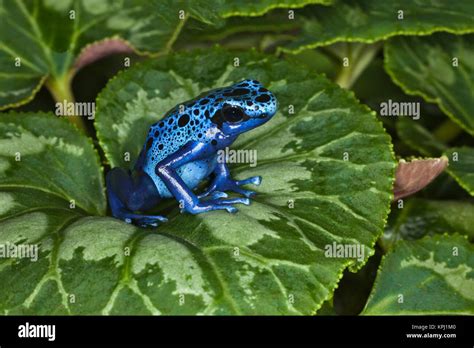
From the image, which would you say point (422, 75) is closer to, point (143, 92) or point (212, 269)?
point (143, 92)

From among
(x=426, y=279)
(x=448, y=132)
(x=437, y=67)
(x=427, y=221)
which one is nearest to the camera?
(x=426, y=279)

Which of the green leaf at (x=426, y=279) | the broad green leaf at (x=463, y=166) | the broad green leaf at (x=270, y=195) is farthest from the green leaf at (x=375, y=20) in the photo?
the green leaf at (x=426, y=279)

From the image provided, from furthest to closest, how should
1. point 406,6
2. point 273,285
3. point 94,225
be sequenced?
point 406,6 → point 94,225 → point 273,285

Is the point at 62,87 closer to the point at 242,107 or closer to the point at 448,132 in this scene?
the point at 242,107

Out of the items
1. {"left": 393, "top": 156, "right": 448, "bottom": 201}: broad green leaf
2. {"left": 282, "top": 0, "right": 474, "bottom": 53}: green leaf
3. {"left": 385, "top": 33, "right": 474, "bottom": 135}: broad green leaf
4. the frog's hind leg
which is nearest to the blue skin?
the frog's hind leg

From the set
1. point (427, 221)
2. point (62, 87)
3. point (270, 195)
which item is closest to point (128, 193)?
point (270, 195)

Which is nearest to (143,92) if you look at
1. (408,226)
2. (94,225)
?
(94,225)
